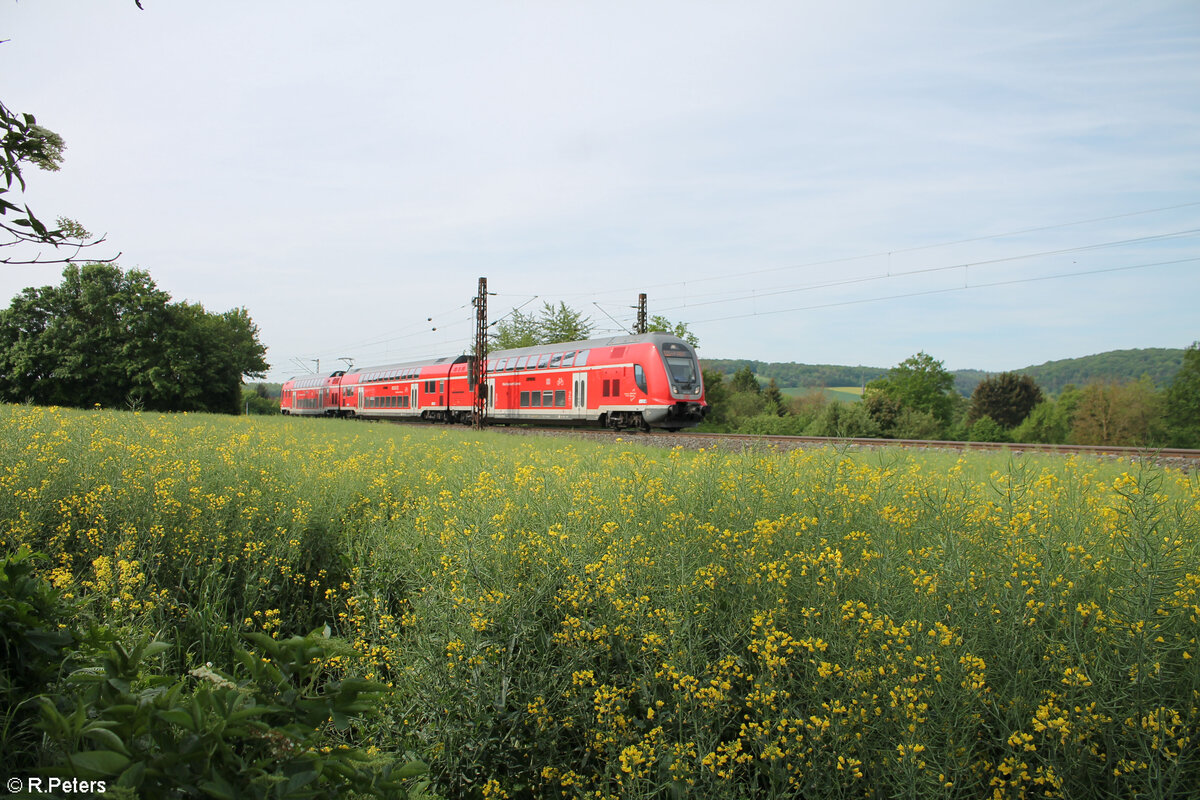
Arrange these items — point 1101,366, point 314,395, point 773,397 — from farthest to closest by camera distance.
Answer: point 1101,366 < point 773,397 < point 314,395

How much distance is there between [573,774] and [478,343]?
2289 cm

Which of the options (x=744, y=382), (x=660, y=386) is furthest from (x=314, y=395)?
(x=660, y=386)

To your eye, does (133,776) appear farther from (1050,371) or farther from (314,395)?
(1050,371)

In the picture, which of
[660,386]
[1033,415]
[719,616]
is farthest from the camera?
[1033,415]

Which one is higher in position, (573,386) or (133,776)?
(573,386)

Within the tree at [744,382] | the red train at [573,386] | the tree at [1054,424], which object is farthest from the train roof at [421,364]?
the tree at [1054,424]

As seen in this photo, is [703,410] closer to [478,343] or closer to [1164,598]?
[478,343]

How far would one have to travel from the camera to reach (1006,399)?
221ft

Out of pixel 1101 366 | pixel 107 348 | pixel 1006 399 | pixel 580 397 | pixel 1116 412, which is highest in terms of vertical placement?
pixel 1101 366

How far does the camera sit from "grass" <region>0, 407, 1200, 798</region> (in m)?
2.50

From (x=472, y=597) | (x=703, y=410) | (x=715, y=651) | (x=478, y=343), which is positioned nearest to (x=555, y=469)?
(x=472, y=597)

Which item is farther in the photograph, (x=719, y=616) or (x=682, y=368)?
(x=682, y=368)

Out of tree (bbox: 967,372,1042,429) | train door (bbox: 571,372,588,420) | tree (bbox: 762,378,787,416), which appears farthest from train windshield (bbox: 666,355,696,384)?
tree (bbox: 967,372,1042,429)

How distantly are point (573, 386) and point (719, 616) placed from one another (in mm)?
20484
